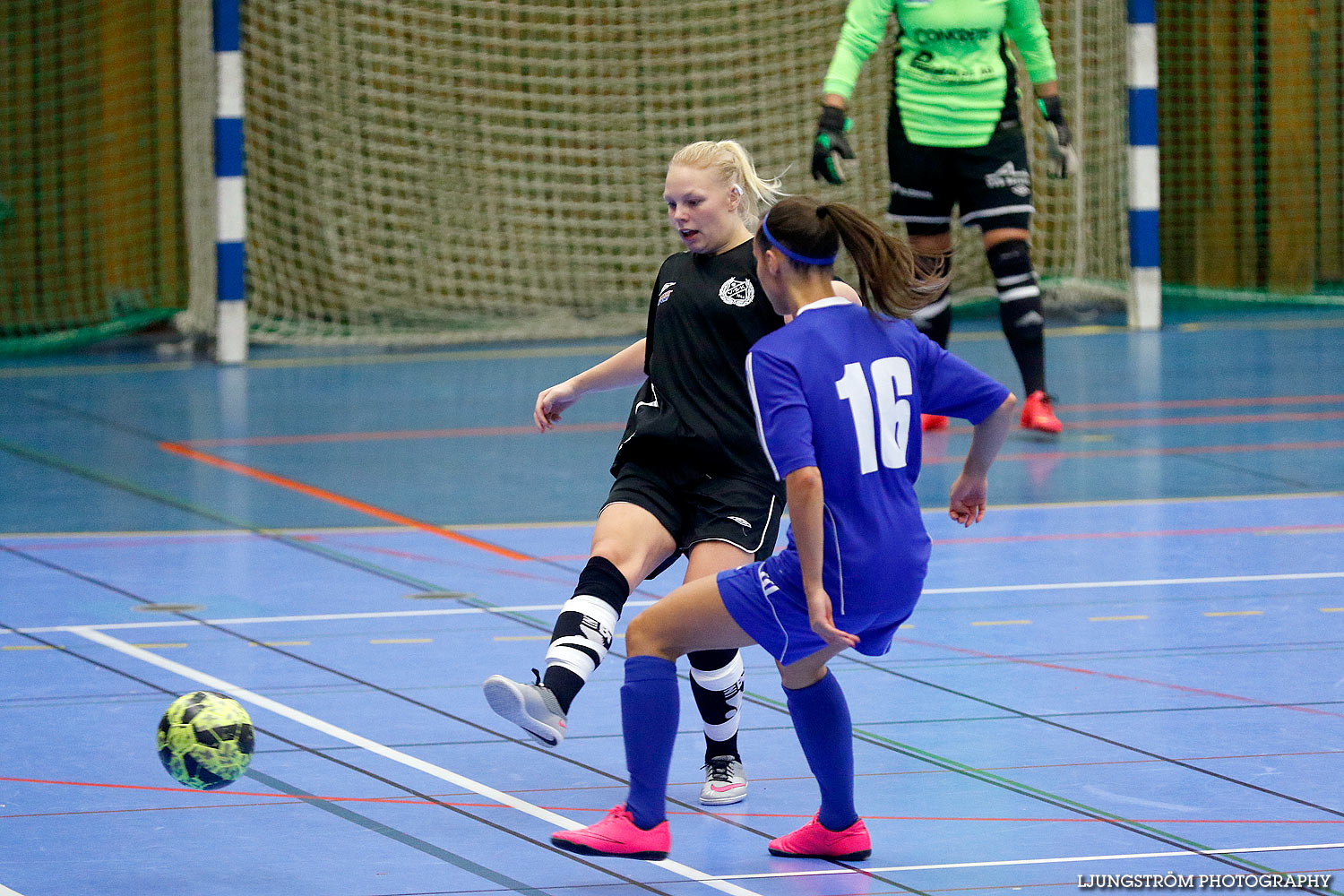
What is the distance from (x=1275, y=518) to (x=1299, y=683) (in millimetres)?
2228

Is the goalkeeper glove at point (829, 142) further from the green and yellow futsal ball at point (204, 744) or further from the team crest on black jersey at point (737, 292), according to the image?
the green and yellow futsal ball at point (204, 744)

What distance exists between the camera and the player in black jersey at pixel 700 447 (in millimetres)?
3734

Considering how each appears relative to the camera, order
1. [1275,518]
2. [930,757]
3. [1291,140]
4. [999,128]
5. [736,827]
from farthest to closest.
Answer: [1291,140], [999,128], [1275,518], [930,757], [736,827]

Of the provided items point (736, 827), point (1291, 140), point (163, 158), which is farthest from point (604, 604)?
point (1291, 140)

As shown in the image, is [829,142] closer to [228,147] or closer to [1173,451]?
[1173,451]

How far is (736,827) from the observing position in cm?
355

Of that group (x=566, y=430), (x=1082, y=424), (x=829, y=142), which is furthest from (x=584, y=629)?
(x=1082, y=424)

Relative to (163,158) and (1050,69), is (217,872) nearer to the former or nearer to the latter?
(1050,69)

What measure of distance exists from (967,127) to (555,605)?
12.3 feet

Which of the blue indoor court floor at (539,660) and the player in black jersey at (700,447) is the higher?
the player in black jersey at (700,447)

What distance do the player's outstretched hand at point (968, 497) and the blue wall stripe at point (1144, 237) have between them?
8894mm

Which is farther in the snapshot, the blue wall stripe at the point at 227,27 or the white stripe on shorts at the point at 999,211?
the blue wall stripe at the point at 227,27

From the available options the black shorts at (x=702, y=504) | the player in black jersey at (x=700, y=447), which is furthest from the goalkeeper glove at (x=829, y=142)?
the black shorts at (x=702, y=504)

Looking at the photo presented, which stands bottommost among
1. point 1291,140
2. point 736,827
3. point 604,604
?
point 736,827
